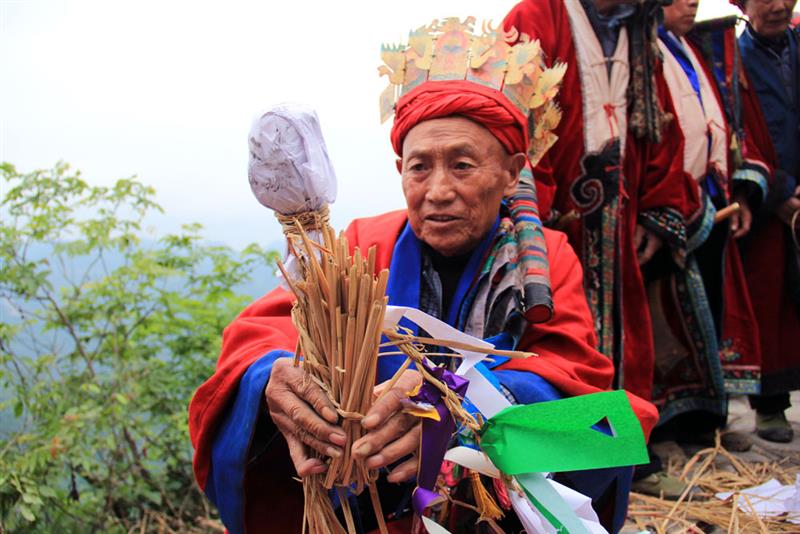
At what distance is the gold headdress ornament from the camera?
1.82m

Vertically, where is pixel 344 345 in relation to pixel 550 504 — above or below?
above

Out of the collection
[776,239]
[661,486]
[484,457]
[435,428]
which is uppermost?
[435,428]

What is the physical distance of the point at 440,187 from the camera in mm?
1725

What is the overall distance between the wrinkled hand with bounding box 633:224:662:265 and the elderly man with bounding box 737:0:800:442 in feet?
2.94

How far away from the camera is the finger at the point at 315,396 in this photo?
1190mm

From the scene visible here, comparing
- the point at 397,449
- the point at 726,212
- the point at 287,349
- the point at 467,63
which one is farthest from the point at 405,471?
the point at 726,212

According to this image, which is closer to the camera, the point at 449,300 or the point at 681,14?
the point at 449,300

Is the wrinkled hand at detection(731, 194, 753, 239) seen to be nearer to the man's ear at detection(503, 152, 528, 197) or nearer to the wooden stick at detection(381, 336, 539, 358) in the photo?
the man's ear at detection(503, 152, 528, 197)

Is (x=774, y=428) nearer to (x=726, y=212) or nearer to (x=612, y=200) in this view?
(x=726, y=212)

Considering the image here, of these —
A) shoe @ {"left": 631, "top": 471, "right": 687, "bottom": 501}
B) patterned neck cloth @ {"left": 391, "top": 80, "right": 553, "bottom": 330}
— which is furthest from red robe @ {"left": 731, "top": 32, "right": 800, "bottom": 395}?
patterned neck cloth @ {"left": 391, "top": 80, "right": 553, "bottom": 330}

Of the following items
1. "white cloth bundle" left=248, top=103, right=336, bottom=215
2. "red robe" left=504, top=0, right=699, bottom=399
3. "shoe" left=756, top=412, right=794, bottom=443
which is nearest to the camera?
"white cloth bundle" left=248, top=103, right=336, bottom=215

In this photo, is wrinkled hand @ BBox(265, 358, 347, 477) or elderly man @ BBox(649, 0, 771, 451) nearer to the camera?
wrinkled hand @ BBox(265, 358, 347, 477)

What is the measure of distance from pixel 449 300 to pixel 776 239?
2619mm

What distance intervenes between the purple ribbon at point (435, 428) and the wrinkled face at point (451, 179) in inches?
23.6
